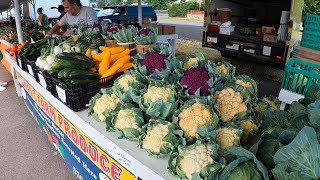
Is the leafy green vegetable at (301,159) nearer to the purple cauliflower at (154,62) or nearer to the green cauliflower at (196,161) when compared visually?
the green cauliflower at (196,161)

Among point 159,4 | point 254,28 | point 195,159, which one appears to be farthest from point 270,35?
point 159,4

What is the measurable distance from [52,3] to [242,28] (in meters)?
20.3

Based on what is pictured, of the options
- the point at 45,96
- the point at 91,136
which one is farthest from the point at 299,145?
the point at 45,96

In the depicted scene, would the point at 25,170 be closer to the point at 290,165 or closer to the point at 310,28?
the point at 290,165

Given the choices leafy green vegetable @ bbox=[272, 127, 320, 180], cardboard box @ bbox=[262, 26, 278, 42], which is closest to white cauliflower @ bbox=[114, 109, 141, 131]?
leafy green vegetable @ bbox=[272, 127, 320, 180]

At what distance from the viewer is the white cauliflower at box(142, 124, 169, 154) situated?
1.40 meters

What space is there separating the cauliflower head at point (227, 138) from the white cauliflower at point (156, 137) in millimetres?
278

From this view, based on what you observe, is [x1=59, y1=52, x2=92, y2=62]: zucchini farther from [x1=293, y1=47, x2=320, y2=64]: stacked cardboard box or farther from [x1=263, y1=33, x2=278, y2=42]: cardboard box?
[x1=263, y1=33, x2=278, y2=42]: cardboard box

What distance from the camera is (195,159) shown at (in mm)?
1216

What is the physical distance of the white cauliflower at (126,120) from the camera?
158 centimetres

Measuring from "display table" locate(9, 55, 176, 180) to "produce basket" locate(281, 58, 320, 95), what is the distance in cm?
226

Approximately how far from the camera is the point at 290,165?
0.98 metres

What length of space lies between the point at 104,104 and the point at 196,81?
66 centimetres

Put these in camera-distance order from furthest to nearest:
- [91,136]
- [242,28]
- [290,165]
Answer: [242,28] < [91,136] < [290,165]
